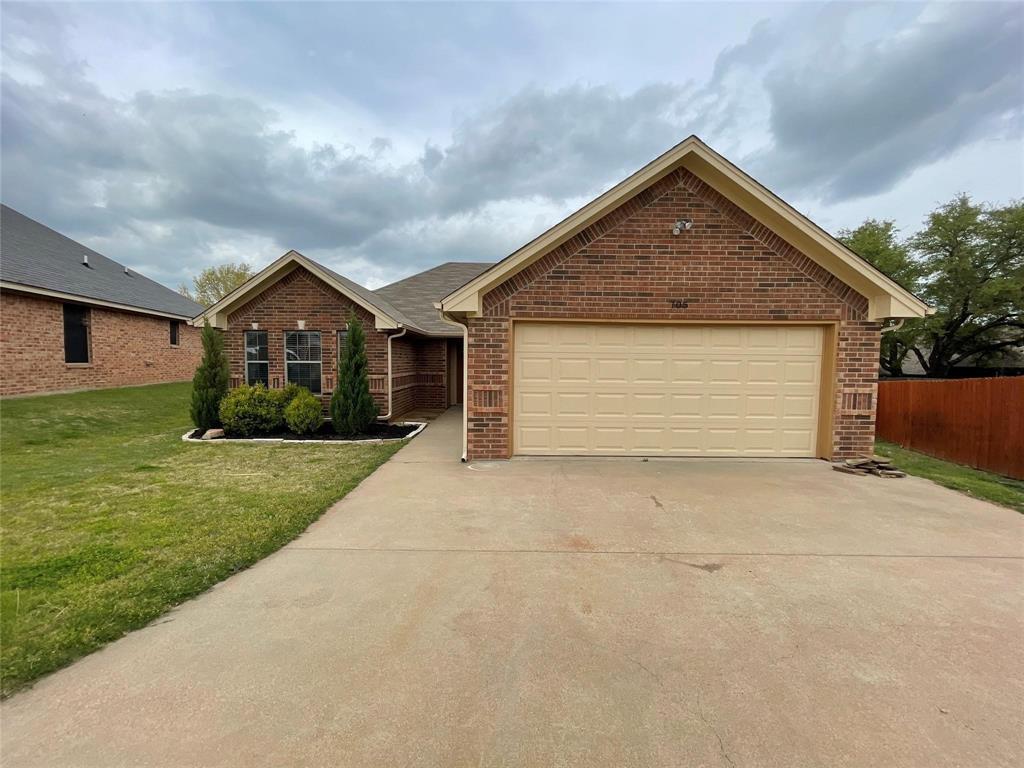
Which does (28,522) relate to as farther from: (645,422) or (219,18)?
(219,18)

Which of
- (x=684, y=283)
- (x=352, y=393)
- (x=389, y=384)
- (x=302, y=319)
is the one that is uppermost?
(x=684, y=283)

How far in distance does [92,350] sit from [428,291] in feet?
38.0

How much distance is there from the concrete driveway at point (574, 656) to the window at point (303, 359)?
27.3 ft

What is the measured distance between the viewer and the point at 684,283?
25.1ft

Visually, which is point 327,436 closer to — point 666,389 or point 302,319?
point 302,319

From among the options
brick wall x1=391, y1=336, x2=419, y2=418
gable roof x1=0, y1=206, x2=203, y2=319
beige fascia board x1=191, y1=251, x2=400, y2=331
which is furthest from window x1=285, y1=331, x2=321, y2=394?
gable roof x1=0, y1=206, x2=203, y2=319

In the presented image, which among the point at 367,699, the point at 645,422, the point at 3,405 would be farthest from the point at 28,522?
the point at 3,405

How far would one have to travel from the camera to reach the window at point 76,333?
14.9 metres

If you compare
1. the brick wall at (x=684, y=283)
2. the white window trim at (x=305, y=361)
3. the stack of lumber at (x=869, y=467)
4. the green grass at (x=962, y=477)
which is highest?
the brick wall at (x=684, y=283)

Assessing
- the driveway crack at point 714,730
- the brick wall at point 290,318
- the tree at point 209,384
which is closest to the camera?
the driveway crack at point 714,730

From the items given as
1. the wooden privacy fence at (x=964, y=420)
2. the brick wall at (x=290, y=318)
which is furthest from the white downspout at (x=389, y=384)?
the wooden privacy fence at (x=964, y=420)

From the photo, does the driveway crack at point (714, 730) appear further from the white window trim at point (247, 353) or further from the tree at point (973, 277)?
the tree at point (973, 277)

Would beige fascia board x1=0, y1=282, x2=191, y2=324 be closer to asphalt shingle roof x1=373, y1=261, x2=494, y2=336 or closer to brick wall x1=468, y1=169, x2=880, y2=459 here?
asphalt shingle roof x1=373, y1=261, x2=494, y2=336

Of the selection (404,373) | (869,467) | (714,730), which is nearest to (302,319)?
(404,373)
